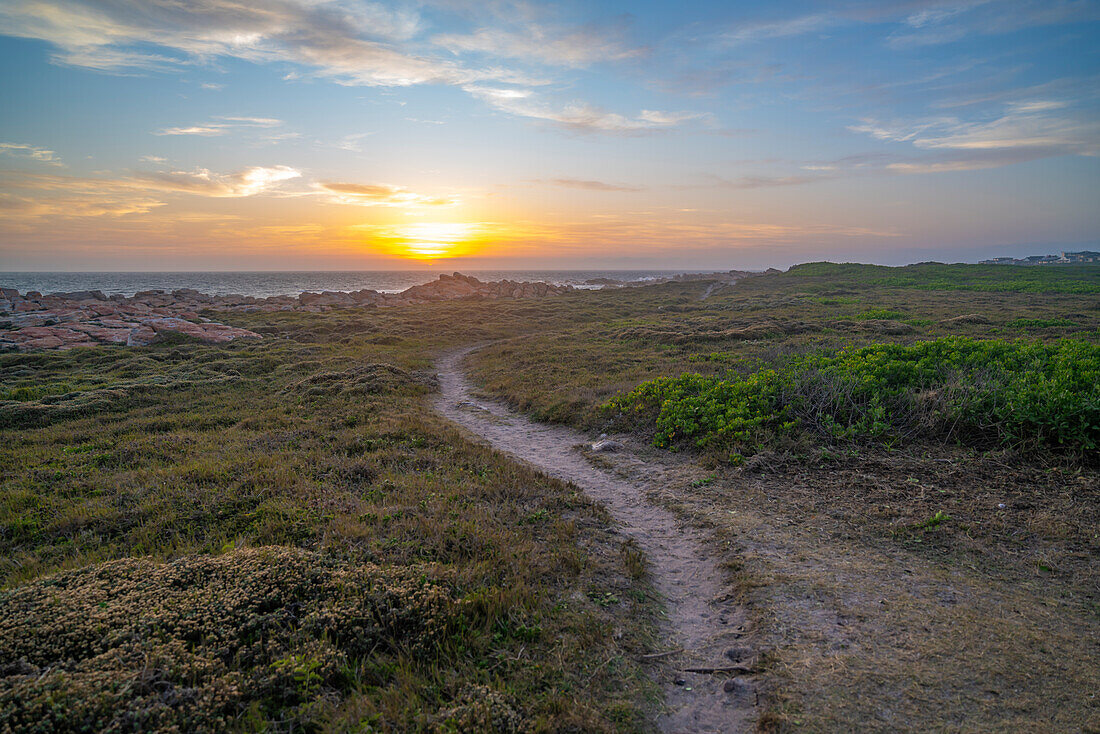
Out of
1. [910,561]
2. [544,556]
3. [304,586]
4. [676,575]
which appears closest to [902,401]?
[910,561]

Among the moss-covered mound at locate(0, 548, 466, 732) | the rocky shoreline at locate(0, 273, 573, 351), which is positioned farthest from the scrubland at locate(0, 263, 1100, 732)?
the rocky shoreline at locate(0, 273, 573, 351)

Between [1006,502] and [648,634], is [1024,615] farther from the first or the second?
[648,634]

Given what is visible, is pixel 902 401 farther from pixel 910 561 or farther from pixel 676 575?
pixel 676 575

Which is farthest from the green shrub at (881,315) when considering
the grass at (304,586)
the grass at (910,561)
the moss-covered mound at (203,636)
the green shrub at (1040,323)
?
the moss-covered mound at (203,636)

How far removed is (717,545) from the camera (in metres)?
7.16

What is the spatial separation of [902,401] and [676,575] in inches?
298

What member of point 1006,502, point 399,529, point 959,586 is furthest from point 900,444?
point 399,529

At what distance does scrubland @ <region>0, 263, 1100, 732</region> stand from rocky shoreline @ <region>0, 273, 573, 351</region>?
18118 millimetres

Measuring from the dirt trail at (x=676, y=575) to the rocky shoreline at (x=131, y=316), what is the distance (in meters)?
26.5

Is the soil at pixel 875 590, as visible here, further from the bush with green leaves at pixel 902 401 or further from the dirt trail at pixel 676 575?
the bush with green leaves at pixel 902 401

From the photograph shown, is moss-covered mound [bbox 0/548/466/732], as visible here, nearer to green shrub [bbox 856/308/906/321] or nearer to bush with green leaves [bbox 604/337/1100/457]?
bush with green leaves [bbox 604/337/1100/457]

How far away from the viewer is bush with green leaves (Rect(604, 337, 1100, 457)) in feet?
29.1

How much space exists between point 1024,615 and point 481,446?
30.0 ft

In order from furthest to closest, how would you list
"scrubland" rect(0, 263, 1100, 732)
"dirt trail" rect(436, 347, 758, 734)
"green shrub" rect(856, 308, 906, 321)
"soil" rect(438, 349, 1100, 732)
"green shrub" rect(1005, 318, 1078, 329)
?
"green shrub" rect(856, 308, 906, 321) < "green shrub" rect(1005, 318, 1078, 329) < "dirt trail" rect(436, 347, 758, 734) < "soil" rect(438, 349, 1100, 732) < "scrubland" rect(0, 263, 1100, 732)
